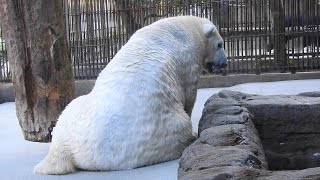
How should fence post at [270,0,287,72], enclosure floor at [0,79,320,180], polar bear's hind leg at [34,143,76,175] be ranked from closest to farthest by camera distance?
1. enclosure floor at [0,79,320,180]
2. polar bear's hind leg at [34,143,76,175]
3. fence post at [270,0,287,72]

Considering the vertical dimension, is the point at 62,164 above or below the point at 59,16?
below

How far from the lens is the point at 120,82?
4402 mm

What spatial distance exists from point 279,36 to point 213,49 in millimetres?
7003

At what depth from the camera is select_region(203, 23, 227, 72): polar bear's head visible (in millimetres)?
5307

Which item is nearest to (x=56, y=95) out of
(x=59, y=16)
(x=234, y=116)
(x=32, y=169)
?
(x=59, y=16)

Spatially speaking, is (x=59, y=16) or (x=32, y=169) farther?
(x=59, y=16)

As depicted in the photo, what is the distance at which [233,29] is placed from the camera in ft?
40.2

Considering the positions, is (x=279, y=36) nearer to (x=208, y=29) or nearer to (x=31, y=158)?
(x=208, y=29)

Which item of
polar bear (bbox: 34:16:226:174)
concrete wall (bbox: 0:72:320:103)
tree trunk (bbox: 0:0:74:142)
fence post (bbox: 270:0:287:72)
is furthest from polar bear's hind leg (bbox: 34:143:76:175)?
fence post (bbox: 270:0:287:72)

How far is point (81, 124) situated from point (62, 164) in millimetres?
307

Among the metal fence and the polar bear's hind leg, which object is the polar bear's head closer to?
the polar bear's hind leg

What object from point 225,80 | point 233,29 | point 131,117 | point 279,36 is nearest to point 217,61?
point 131,117

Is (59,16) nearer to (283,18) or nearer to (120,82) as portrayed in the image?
(120,82)

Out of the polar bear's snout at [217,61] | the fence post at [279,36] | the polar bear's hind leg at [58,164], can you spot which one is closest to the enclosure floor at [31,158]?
the polar bear's hind leg at [58,164]
